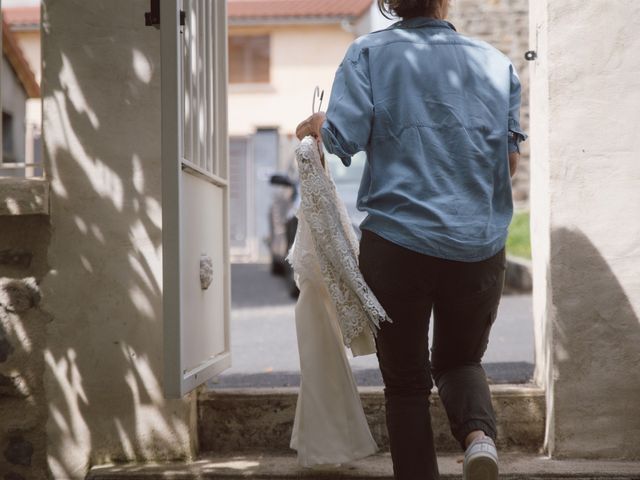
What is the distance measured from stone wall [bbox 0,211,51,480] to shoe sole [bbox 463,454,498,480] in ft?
6.28

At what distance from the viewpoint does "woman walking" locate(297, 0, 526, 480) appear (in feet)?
9.28

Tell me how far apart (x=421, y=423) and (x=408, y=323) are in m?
0.32

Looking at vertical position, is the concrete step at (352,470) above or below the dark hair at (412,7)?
below

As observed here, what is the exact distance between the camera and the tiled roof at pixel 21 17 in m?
23.2

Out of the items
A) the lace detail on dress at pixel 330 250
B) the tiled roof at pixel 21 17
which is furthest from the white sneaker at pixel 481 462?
the tiled roof at pixel 21 17

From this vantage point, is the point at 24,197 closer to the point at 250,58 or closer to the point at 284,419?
the point at 284,419

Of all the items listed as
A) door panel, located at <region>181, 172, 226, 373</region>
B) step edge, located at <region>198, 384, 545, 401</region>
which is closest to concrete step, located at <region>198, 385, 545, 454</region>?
step edge, located at <region>198, 384, 545, 401</region>

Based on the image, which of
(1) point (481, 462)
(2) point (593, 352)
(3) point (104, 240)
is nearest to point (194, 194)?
(3) point (104, 240)

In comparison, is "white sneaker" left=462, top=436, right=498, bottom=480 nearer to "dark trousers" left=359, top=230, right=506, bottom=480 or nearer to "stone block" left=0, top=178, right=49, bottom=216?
"dark trousers" left=359, top=230, right=506, bottom=480

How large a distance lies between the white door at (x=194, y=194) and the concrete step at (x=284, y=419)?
0.66ft

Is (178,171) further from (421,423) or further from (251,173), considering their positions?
(251,173)

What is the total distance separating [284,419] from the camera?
13.3 feet

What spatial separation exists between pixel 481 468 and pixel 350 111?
3.70 ft

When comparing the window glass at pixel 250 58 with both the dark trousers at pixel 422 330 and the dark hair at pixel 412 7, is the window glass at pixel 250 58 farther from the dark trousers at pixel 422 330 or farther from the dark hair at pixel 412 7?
the dark trousers at pixel 422 330
